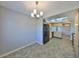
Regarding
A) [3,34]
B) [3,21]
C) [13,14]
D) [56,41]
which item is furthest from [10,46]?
[56,41]

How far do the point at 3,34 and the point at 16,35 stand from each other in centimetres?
78

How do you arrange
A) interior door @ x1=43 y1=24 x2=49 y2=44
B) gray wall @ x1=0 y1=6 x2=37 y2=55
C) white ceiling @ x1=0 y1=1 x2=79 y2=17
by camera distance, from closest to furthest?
white ceiling @ x1=0 y1=1 x2=79 y2=17, gray wall @ x1=0 y1=6 x2=37 y2=55, interior door @ x1=43 y1=24 x2=49 y2=44

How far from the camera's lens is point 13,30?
420 cm

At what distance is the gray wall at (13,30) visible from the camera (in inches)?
146

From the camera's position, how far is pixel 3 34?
12.2ft

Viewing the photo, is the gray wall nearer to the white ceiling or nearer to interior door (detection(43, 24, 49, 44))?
the white ceiling

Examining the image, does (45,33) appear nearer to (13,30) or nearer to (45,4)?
(13,30)

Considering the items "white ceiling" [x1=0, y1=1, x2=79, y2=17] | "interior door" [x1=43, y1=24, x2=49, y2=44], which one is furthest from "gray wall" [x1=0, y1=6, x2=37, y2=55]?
"interior door" [x1=43, y1=24, x2=49, y2=44]

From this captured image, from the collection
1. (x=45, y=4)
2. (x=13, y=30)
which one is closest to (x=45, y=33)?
(x=13, y=30)

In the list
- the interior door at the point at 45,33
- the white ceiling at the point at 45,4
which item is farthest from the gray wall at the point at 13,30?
the interior door at the point at 45,33

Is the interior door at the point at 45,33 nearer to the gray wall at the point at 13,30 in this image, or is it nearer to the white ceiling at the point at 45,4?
the gray wall at the point at 13,30

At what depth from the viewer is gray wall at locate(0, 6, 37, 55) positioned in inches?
146

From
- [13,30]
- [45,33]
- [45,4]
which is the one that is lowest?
[45,33]

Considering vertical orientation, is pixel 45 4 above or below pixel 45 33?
above
